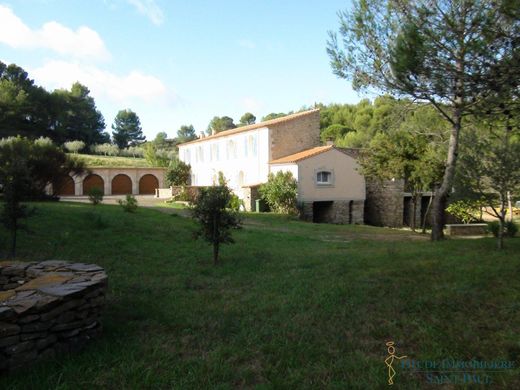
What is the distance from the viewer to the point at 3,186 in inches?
339

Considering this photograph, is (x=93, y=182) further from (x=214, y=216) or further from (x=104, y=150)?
(x=214, y=216)

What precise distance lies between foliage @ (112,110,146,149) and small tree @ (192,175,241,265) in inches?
3255

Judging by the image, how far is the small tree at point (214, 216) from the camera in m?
8.94

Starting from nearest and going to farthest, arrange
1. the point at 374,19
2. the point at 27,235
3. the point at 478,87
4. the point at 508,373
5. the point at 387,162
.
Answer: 1. the point at 508,373
2. the point at 478,87
3. the point at 27,235
4. the point at 374,19
5. the point at 387,162

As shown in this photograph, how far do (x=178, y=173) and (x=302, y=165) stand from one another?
18.8 metres

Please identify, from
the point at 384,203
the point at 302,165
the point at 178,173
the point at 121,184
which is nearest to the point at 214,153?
the point at 178,173

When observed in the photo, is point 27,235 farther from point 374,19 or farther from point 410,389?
point 374,19

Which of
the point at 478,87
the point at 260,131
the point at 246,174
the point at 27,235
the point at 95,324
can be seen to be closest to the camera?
the point at 95,324

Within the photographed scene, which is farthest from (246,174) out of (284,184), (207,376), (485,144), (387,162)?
(207,376)

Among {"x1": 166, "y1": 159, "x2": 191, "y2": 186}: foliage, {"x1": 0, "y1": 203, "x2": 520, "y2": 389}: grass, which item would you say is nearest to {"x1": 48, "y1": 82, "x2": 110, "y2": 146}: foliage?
{"x1": 166, "y1": 159, "x2": 191, "y2": 186}: foliage

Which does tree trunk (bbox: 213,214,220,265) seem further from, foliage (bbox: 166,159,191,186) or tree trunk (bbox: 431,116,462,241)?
foliage (bbox: 166,159,191,186)

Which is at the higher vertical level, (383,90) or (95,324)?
(383,90)

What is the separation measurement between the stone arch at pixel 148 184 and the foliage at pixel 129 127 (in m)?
45.0

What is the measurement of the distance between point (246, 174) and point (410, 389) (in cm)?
2765
